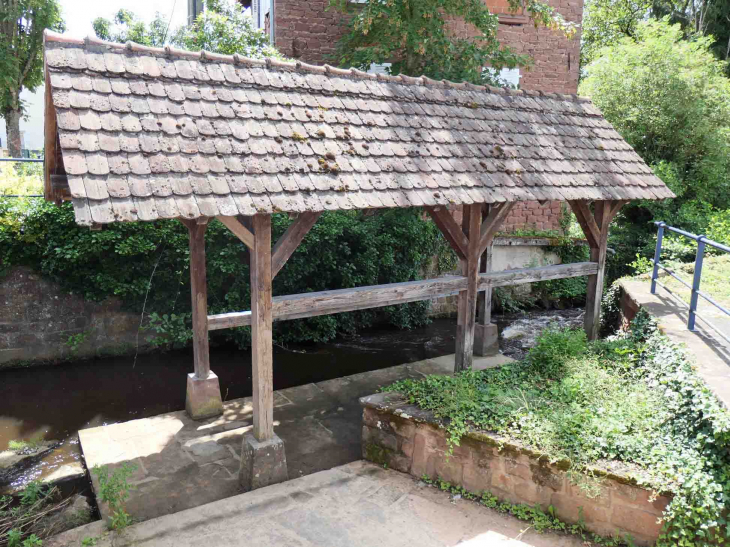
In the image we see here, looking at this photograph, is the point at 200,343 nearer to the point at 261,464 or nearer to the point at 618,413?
the point at 261,464

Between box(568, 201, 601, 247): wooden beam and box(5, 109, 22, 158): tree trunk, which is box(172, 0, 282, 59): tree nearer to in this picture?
box(568, 201, 601, 247): wooden beam

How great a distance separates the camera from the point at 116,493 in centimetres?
469

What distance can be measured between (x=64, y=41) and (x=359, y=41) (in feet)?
25.1

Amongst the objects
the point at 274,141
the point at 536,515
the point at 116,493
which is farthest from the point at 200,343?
the point at 536,515

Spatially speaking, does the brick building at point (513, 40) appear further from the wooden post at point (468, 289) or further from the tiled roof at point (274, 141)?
the wooden post at point (468, 289)

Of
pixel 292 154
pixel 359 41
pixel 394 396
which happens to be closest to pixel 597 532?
pixel 394 396

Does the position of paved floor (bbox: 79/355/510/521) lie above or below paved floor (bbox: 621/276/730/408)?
below

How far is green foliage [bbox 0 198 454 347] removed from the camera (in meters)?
8.65

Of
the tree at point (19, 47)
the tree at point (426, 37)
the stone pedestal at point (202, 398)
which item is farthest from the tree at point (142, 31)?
the stone pedestal at point (202, 398)

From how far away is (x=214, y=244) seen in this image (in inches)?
366

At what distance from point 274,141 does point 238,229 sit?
890 mm

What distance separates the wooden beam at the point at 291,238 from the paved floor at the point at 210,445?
6.92 ft

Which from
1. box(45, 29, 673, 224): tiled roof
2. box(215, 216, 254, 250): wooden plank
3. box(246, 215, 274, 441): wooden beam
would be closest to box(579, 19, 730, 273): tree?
box(45, 29, 673, 224): tiled roof

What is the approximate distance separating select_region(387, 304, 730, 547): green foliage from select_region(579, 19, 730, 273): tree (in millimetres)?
7496
